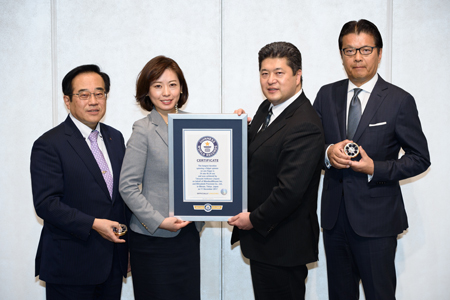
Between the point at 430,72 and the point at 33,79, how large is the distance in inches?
133

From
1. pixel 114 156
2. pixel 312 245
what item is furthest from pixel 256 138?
pixel 114 156

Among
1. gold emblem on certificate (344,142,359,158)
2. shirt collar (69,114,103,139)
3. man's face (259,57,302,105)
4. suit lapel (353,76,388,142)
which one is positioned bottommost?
gold emblem on certificate (344,142,359,158)

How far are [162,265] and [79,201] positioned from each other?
59cm

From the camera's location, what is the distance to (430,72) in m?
3.15

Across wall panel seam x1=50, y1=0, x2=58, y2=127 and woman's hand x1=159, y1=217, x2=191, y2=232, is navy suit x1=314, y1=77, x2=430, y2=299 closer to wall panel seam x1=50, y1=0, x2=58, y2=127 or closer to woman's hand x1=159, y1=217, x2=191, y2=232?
woman's hand x1=159, y1=217, x2=191, y2=232

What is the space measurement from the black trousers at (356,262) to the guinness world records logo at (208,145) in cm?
87

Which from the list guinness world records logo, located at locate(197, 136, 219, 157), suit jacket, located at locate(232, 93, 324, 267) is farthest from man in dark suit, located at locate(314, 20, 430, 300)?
guinness world records logo, located at locate(197, 136, 219, 157)

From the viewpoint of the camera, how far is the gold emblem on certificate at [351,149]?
2.08 meters

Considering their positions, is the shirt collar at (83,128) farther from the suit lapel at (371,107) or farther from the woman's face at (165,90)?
the suit lapel at (371,107)

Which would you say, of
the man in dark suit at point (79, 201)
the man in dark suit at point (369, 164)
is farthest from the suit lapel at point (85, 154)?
the man in dark suit at point (369, 164)

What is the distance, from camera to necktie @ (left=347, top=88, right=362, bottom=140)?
89.3 inches

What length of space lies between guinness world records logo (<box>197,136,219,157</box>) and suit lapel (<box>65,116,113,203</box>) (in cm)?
58

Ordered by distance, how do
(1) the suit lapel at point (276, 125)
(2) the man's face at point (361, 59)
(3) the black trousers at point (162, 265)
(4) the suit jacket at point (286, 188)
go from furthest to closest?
(2) the man's face at point (361, 59), (3) the black trousers at point (162, 265), (1) the suit lapel at point (276, 125), (4) the suit jacket at point (286, 188)

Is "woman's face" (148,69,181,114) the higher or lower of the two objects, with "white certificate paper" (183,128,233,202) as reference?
higher
